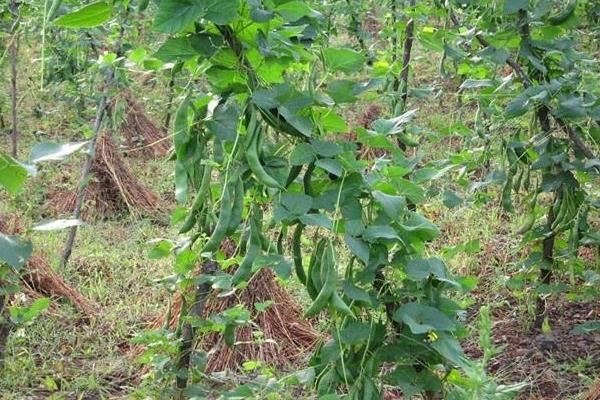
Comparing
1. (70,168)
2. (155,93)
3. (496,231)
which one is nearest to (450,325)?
(496,231)

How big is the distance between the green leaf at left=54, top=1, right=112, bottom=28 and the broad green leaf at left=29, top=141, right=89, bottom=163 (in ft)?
0.78

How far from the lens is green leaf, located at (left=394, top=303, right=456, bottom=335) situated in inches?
65.7

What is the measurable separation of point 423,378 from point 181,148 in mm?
688

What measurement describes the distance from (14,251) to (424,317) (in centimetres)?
80

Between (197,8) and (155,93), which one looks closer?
(197,8)

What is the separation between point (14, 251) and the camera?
1.34 meters

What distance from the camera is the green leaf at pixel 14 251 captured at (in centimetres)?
132

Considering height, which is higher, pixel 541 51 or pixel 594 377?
pixel 541 51

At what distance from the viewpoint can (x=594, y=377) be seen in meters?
2.92

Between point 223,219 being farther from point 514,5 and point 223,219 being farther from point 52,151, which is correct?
point 514,5

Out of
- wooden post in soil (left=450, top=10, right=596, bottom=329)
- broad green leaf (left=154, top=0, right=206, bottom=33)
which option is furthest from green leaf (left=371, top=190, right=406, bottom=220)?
wooden post in soil (left=450, top=10, right=596, bottom=329)

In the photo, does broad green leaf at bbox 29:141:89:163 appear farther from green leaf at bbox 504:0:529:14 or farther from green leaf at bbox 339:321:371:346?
green leaf at bbox 504:0:529:14

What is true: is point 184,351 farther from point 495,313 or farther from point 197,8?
point 495,313

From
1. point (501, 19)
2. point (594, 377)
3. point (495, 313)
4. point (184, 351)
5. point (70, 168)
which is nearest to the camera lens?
point (184, 351)
